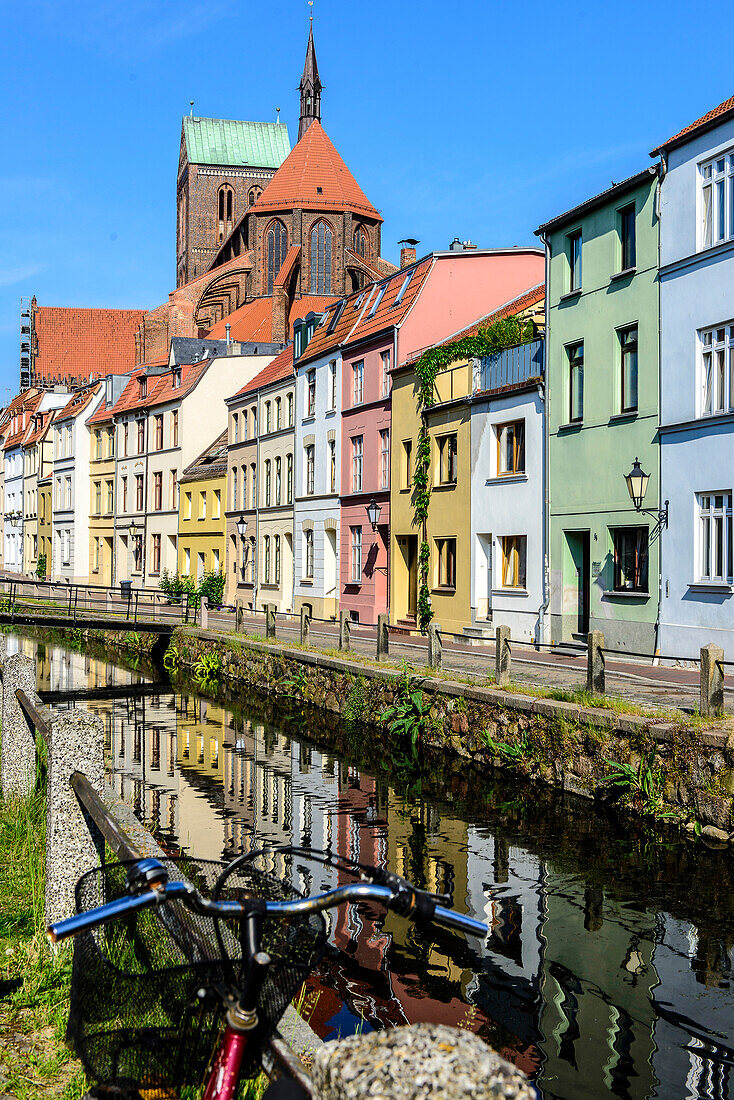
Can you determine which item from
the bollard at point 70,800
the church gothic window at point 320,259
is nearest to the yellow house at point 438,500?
the bollard at point 70,800

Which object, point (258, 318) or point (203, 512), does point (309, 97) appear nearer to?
point (258, 318)

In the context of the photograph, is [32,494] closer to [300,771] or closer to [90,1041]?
[300,771]

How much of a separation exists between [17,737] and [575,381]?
1657 centimetres

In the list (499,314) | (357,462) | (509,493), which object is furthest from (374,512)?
(509,493)

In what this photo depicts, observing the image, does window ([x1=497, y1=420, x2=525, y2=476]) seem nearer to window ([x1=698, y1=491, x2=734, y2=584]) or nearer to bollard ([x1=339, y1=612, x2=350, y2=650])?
bollard ([x1=339, y1=612, x2=350, y2=650])

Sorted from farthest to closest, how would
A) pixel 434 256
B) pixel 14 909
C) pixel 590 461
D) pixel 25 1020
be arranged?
1. pixel 434 256
2. pixel 590 461
3. pixel 14 909
4. pixel 25 1020

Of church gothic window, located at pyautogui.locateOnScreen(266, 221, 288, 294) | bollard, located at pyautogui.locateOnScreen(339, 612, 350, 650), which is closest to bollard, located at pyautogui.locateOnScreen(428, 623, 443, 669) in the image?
bollard, located at pyautogui.locateOnScreen(339, 612, 350, 650)

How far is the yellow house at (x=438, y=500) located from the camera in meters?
27.5

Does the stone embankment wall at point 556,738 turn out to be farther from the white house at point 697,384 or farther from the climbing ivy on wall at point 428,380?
the climbing ivy on wall at point 428,380

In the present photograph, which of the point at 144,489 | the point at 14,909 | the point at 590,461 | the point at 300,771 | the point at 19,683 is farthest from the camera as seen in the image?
the point at 144,489

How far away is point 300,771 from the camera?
17.4m

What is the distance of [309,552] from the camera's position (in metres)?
38.5

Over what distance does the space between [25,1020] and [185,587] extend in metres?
41.2

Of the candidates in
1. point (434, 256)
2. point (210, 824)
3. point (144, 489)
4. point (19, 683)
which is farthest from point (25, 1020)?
point (144, 489)
